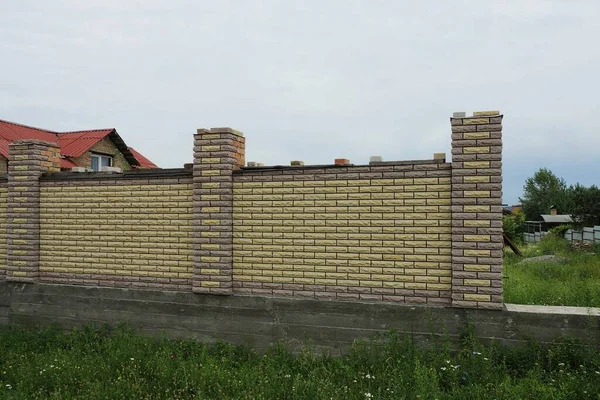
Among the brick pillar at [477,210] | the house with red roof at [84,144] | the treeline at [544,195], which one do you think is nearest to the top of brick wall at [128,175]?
the brick pillar at [477,210]

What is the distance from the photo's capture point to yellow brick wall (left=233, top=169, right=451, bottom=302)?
17.9 feet

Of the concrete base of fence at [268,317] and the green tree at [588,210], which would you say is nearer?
the concrete base of fence at [268,317]

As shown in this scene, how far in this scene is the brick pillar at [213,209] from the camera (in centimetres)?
613

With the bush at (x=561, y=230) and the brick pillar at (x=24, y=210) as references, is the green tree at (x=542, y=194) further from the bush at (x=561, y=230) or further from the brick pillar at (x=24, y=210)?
the brick pillar at (x=24, y=210)

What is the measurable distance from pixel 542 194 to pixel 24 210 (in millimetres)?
66172

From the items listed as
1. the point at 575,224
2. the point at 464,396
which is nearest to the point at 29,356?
the point at 464,396

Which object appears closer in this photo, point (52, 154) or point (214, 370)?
point (214, 370)

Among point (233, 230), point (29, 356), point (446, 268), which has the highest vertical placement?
point (233, 230)

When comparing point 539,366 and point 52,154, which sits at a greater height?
point 52,154

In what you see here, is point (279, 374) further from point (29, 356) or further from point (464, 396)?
point (29, 356)

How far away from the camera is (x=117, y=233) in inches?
269

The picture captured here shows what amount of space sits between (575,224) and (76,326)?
92.4ft

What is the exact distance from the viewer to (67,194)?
23.4 ft

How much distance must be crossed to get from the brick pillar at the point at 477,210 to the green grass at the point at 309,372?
585 mm
